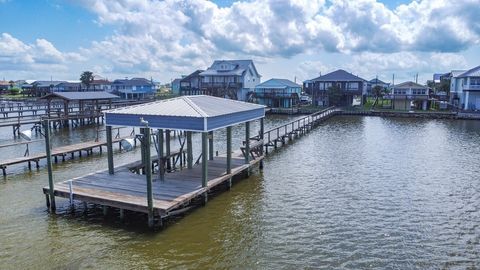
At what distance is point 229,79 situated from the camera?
7694 cm

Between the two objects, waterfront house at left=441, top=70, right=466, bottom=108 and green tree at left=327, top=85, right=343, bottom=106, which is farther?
green tree at left=327, top=85, right=343, bottom=106

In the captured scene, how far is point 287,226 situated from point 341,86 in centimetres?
6172

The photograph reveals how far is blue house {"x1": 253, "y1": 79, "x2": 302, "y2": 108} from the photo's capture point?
73.1 metres

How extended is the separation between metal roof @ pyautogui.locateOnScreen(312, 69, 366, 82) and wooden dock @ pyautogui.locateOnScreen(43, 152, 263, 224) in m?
57.3

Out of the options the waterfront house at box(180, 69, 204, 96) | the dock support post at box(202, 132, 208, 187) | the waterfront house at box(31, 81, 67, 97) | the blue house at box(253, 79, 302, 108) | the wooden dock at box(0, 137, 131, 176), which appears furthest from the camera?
the waterfront house at box(31, 81, 67, 97)

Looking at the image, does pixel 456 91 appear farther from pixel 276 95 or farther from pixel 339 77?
pixel 276 95

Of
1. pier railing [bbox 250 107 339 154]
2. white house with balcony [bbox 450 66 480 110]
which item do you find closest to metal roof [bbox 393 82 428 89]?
white house with balcony [bbox 450 66 480 110]

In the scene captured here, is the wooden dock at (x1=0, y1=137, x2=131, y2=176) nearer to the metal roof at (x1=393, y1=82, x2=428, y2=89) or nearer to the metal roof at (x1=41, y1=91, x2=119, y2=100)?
the metal roof at (x1=41, y1=91, x2=119, y2=100)

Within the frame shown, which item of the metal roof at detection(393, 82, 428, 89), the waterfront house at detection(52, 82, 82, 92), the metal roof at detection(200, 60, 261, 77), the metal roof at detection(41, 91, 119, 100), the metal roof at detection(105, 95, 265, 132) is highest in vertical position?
the metal roof at detection(200, 60, 261, 77)

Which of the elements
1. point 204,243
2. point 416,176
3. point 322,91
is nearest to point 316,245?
point 204,243

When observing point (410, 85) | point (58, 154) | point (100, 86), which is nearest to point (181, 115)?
point (58, 154)

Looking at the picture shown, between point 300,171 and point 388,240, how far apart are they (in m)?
10.3

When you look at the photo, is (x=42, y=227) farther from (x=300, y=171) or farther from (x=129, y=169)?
(x=300, y=171)

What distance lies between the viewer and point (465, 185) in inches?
792
